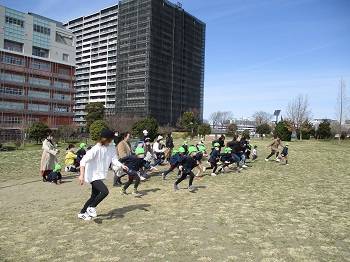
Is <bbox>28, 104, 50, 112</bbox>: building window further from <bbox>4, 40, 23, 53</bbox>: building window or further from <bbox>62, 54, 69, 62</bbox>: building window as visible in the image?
<bbox>62, 54, 69, 62</bbox>: building window

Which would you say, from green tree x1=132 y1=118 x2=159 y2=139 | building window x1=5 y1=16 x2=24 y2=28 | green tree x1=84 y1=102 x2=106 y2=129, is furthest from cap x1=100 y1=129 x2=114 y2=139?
green tree x1=84 y1=102 x2=106 y2=129

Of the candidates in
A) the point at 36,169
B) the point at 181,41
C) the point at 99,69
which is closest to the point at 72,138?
the point at 36,169

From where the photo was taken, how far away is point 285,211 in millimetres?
7062

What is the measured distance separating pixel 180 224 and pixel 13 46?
57.6 m

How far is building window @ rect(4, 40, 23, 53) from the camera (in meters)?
50.1

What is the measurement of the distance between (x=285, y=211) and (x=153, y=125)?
32942 mm

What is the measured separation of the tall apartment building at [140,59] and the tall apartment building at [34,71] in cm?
2759

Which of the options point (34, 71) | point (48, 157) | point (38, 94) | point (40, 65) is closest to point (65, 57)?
point (40, 65)

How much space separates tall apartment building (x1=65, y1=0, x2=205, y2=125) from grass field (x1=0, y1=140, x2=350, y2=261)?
71.3 m

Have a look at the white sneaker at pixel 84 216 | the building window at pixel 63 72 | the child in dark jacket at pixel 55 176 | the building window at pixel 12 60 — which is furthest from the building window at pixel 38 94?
the white sneaker at pixel 84 216

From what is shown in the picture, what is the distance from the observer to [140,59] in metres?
87.4

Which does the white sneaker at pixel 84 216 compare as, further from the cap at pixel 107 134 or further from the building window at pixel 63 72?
the building window at pixel 63 72

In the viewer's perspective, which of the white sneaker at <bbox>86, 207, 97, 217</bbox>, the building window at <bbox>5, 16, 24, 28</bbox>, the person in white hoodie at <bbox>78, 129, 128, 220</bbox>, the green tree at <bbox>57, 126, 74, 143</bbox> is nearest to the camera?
the person in white hoodie at <bbox>78, 129, 128, 220</bbox>

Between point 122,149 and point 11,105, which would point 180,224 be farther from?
point 11,105
